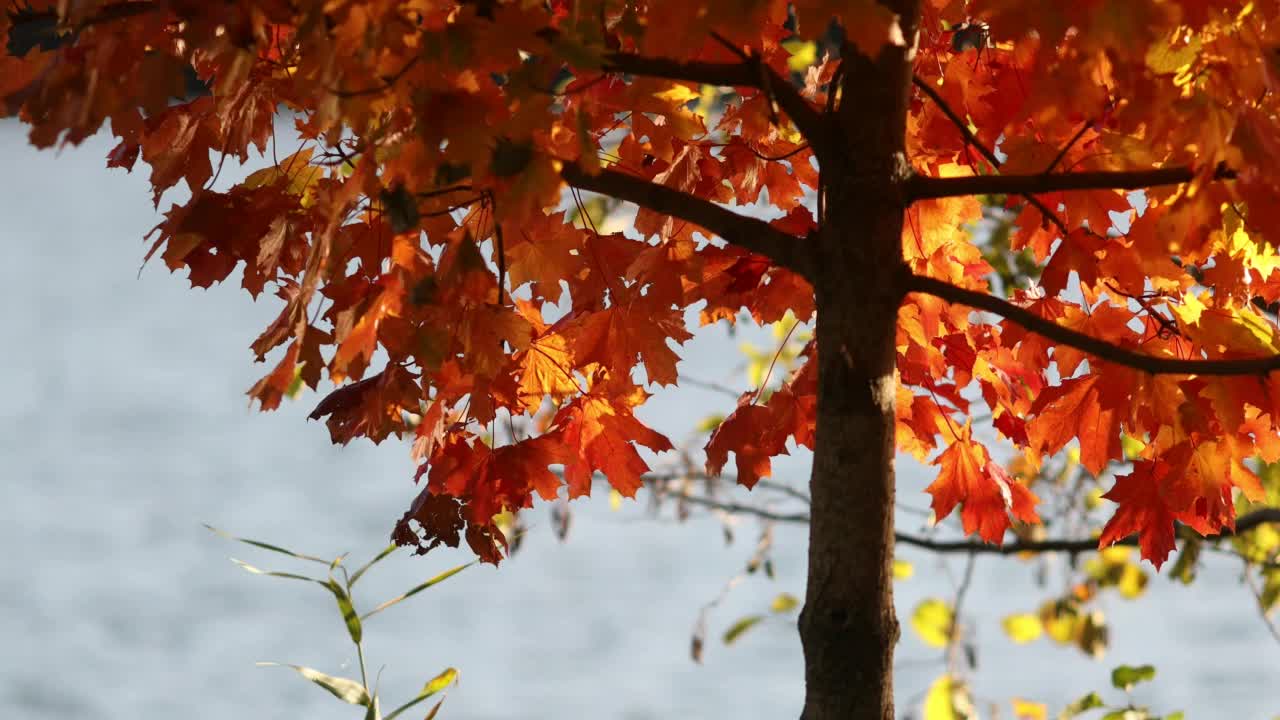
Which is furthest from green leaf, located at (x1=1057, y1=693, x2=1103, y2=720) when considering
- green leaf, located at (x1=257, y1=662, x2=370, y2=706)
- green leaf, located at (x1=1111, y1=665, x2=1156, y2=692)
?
green leaf, located at (x1=257, y1=662, x2=370, y2=706)

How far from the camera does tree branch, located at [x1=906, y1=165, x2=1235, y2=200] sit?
51.8 inches

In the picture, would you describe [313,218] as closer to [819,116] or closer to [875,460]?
[819,116]

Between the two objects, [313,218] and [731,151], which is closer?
[313,218]

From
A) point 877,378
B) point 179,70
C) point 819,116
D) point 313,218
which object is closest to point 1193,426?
point 877,378

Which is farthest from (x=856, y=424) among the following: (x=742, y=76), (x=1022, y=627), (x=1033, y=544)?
(x=1022, y=627)

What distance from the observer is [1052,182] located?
1.37 meters

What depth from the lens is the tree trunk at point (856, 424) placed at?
4.55 feet

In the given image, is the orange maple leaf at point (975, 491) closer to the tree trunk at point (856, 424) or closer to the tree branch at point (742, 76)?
the tree trunk at point (856, 424)

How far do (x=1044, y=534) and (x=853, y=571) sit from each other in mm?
2538

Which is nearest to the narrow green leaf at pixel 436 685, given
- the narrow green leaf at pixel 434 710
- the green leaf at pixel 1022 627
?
the narrow green leaf at pixel 434 710

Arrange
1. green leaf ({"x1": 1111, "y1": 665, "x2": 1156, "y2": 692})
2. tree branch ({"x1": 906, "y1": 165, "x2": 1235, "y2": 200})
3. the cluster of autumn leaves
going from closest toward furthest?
1. the cluster of autumn leaves
2. tree branch ({"x1": 906, "y1": 165, "x2": 1235, "y2": 200})
3. green leaf ({"x1": 1111, "y1": 665, "x2": 1156, "y2": 692})

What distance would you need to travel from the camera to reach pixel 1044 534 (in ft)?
12.2

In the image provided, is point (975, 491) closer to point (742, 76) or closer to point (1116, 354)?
point (1116, 354)

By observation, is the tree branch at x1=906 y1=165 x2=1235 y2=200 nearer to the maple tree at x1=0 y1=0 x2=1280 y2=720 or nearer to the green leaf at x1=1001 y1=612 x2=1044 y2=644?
the maple tree at x1=0 y1=0 x2=1280 y2=720
